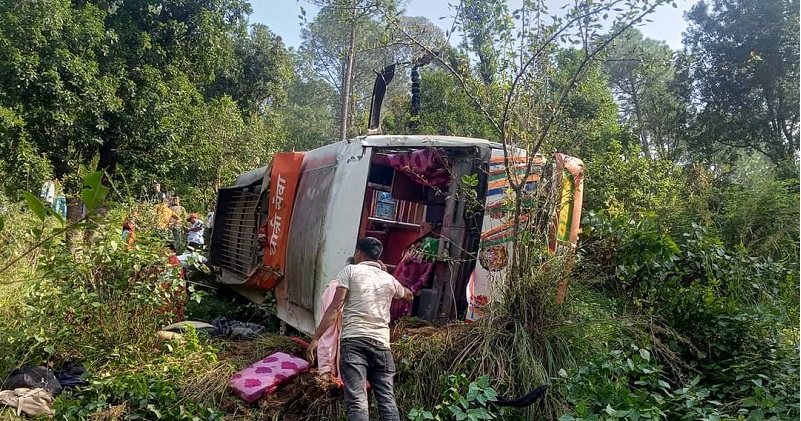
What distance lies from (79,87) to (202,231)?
3.23 meters

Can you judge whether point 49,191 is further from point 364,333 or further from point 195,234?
point 364,333

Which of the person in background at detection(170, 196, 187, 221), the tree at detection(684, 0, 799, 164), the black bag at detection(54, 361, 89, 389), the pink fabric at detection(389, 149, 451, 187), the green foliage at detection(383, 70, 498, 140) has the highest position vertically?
the tree at detection(684, 0, 799, 164)

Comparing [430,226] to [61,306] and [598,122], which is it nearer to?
[598,122]

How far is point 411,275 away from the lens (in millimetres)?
5305

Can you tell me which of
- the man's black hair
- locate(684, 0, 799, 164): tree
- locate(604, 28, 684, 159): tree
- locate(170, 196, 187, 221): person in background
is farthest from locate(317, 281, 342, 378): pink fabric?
locate(684, 0, 799, 164): tree

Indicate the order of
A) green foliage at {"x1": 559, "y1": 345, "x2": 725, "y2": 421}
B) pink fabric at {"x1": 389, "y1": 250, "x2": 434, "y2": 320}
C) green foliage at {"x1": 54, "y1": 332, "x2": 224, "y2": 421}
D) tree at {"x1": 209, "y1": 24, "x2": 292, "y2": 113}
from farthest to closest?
tree at {"x1": 209, "y1": 24, "x2": 292, "y2": 113} → pink fabric at {"x1": 389, "y1": 250, "x2": 434, "y2": 320} → green foliage at {"x1": 54, "y1": 332, "x2": 224, "y2": 421} → green foliage at {"x1": 559, "y1": 345, "x2": 725, "y2": 421}

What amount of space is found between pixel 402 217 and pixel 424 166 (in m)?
0.84

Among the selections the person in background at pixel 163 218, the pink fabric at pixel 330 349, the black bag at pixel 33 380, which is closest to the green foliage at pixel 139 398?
the black bag at pixel 33 380

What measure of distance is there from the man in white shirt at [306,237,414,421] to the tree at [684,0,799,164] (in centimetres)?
1393

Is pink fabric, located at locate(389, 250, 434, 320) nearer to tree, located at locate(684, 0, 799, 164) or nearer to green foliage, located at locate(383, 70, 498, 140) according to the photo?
green foliage, located at locate(383, 70, 498, 140)

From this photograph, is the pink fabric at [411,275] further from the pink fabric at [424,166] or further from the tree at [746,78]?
the tree at [746,78]

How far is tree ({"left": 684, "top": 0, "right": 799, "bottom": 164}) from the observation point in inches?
582

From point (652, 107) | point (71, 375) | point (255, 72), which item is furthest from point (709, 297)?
point (652, 107)

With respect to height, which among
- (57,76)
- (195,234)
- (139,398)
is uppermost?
(57,76)
